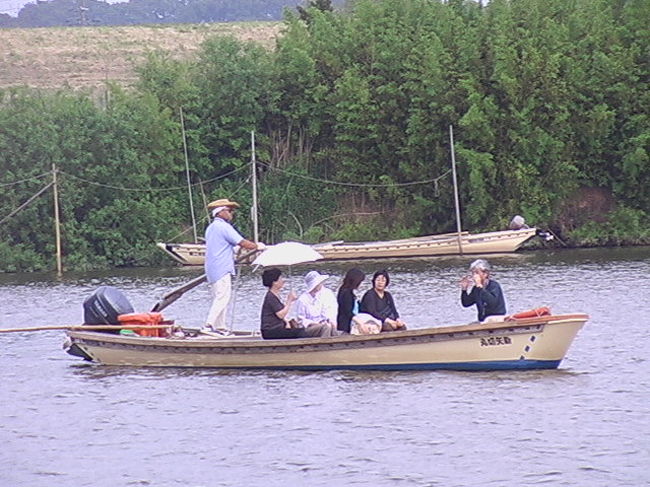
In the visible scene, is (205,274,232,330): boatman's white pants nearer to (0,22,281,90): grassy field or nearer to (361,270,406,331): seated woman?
(361,270,406,331): seated woman

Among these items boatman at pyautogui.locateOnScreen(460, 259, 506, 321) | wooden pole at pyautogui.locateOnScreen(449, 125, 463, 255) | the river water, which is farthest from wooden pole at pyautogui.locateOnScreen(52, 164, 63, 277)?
boatman at pyautogui.locateOnScreen(460, 259, 506, 321)

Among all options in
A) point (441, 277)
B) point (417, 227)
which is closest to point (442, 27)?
point (417, 227)

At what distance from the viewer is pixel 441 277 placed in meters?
38.5

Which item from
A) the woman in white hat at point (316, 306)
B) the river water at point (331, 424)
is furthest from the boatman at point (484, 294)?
the woman in white hat at point (316, 306)

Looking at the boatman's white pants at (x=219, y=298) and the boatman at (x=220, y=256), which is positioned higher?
the boatman at (x=220, y=256)

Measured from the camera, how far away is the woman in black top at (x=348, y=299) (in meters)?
20.6

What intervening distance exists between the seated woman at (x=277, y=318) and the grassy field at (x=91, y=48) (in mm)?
47393

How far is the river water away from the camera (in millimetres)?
15484

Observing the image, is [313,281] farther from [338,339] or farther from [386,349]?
[386,349]

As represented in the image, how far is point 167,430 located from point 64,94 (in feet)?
116

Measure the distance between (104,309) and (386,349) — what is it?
4.61 m

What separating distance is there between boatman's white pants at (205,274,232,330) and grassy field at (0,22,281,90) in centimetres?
4564

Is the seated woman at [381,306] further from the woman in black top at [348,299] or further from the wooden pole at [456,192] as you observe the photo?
the wooden pole at [456,192]

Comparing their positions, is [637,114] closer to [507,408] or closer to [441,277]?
[441,277]
